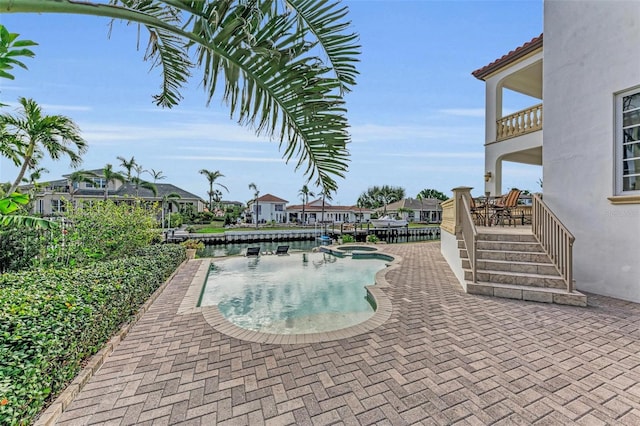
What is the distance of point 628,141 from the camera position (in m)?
5.55

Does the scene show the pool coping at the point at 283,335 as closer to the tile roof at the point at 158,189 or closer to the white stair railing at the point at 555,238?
the white stair railing at the point at 555,238

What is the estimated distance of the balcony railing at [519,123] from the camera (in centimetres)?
883

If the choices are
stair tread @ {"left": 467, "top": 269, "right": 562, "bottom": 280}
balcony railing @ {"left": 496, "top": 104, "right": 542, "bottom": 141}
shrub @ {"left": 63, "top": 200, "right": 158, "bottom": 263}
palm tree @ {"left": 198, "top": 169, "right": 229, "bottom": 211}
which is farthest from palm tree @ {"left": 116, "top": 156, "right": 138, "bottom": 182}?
stair tread @ {"left": 467, "top": 269, "right": 562, "bottom": 280}

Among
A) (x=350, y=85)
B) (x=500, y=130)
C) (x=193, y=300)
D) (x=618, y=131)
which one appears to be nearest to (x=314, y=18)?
(x=350, y=85)

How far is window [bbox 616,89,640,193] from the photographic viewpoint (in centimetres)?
544

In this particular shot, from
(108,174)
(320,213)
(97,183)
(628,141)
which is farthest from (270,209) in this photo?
(628,141)

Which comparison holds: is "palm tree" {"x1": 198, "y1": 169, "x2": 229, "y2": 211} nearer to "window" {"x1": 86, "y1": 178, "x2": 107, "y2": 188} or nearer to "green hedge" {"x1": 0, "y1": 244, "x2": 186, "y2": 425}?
"window" {"x1": 86, "y1": 178, "x2": 107, "y2": 188}

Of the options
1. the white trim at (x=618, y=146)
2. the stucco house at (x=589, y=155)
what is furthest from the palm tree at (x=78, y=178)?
the white trim at (x=618, y=146)

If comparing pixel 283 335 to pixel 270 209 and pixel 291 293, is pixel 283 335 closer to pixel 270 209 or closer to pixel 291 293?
pixel 291 293

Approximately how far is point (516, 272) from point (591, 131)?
342 centimetres

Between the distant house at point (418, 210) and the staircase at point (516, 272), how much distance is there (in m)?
45.2

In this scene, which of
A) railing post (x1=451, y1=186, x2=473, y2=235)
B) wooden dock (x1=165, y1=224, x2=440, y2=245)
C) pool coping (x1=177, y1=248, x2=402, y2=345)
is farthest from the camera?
wooden dock (x1=165, y1=224, x2=440, y2=245)

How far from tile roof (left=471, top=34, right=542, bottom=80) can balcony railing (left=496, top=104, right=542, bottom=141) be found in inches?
69.2

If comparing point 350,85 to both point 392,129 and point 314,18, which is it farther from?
point 392,129
